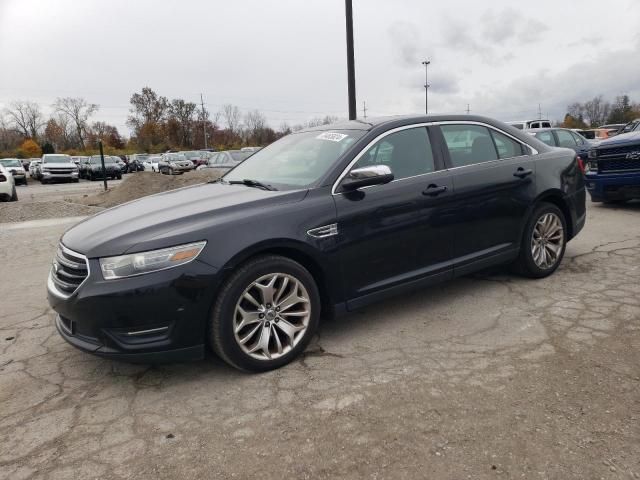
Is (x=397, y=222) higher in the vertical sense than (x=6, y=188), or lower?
lower

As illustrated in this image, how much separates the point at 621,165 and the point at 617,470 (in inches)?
291

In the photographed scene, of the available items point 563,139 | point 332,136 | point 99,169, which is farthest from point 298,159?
point 99,169

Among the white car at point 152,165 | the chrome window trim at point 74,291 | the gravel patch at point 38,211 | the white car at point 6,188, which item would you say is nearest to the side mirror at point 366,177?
the chrome window trim at point 74,291

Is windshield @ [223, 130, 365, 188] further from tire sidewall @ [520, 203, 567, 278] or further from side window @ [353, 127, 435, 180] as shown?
tire sidewall @ [520, 203, 567, 278]

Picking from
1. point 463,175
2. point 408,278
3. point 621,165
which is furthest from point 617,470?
point 621,165

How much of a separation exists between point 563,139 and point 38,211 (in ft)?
43.9

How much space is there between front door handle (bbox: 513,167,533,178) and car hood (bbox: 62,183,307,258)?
2217 mm

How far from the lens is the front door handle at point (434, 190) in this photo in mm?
3855

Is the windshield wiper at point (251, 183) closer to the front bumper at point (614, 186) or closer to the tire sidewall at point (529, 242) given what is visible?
the tire sidewall at point (529, 242)

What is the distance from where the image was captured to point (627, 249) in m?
5.85

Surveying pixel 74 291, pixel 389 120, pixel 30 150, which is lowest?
pixel 74 291

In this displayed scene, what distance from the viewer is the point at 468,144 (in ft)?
14.3

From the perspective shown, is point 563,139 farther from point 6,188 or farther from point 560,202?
point 6,188

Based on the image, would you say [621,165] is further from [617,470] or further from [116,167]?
[116,167]
